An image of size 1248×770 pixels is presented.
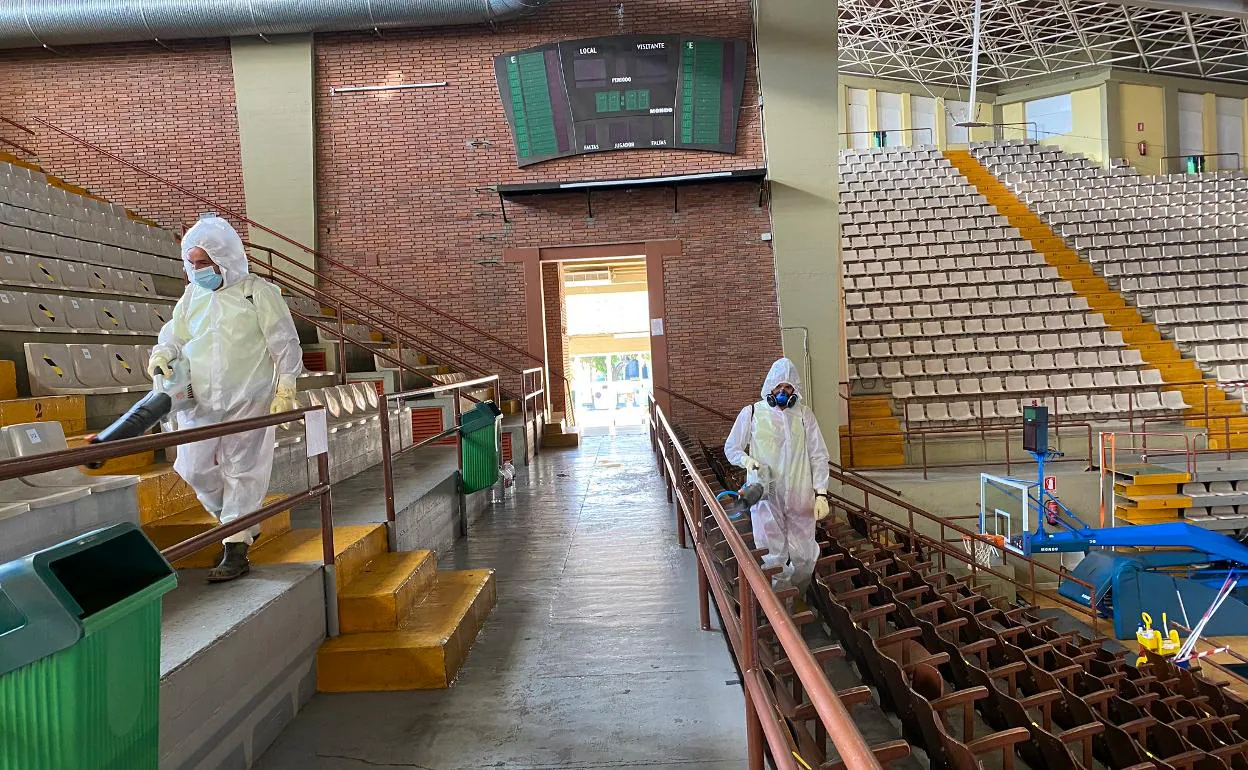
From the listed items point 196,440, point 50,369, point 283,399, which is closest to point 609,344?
point 50,369

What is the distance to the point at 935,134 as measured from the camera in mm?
26219

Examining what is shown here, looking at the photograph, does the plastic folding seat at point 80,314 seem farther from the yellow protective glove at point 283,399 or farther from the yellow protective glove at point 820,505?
the yellow protective glove at point 820,505

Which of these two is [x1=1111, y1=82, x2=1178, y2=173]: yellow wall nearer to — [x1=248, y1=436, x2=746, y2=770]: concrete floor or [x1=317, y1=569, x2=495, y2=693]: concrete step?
[x1=248, y1=436, x2=746, y2=770]: concrete floor

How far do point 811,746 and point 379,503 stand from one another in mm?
3149

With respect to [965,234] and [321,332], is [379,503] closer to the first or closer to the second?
[321,332]

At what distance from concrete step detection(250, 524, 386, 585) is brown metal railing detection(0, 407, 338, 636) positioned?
0.16 meters

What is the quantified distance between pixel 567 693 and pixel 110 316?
19.4ft

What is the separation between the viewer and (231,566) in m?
3.28

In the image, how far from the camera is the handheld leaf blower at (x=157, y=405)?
288 centimetres

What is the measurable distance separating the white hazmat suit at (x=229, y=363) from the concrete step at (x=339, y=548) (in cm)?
17

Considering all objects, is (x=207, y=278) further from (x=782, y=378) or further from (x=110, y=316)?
(x=110, y=316)

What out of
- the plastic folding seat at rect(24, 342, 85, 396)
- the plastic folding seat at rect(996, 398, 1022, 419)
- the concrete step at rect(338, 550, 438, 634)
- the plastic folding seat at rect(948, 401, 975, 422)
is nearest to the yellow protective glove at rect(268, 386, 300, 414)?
the concrete step at rect(338, 550, 438, 634)

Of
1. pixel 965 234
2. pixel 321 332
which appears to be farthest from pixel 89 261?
pixel 965 234

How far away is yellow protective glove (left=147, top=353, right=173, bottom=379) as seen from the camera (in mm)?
3274
